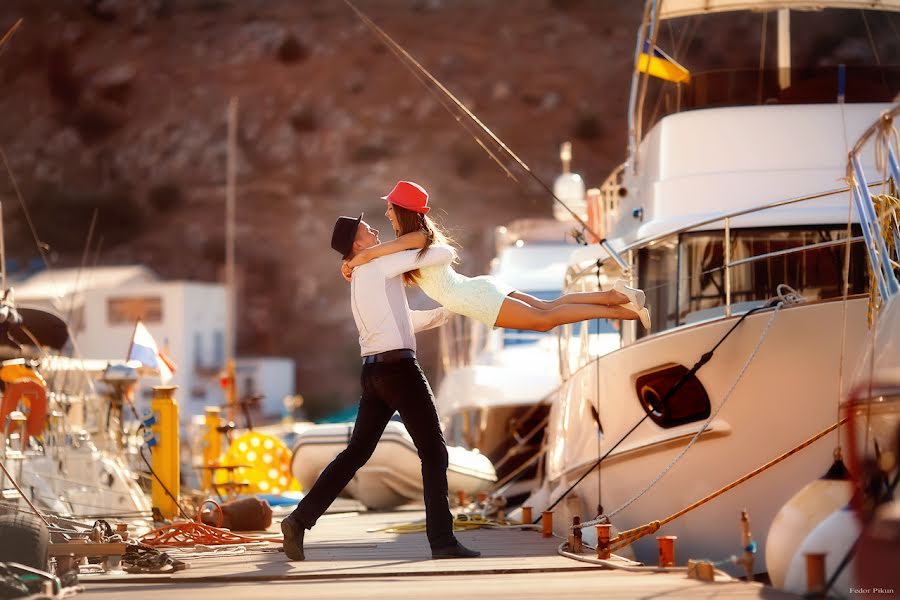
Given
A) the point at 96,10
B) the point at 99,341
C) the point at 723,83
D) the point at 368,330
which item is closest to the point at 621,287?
the point at 368,330

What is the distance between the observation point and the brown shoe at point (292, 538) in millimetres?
7688

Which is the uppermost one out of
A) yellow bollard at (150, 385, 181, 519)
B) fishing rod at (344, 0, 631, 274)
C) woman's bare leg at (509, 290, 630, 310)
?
fishing rod at (344, 0, 631, 274)

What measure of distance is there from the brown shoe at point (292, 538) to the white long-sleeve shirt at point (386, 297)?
1.01m

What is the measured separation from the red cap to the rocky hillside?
48.6m

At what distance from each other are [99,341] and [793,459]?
4810 cm

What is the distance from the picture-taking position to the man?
762 cm

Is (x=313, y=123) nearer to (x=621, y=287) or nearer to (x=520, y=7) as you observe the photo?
(x=520, y=7)

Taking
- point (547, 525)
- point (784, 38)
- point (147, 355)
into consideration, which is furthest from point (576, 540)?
point (147, 355)

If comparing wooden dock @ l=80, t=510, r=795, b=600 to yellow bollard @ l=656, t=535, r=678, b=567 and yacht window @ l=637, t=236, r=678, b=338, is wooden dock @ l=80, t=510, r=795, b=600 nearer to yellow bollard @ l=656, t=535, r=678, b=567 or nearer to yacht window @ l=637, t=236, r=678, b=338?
yellow bollard @ l=656, t=535, r=678, b=567

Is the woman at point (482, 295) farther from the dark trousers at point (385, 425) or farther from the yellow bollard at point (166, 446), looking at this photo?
the yellow bollard at point (166, 446)

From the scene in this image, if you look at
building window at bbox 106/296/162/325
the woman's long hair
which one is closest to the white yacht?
the woman's long hair

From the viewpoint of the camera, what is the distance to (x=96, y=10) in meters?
93.1

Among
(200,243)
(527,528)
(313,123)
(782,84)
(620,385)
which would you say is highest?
(313,123)

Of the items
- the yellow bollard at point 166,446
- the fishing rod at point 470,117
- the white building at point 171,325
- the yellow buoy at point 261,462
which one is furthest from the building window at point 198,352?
the fishing rod at point 470,117
